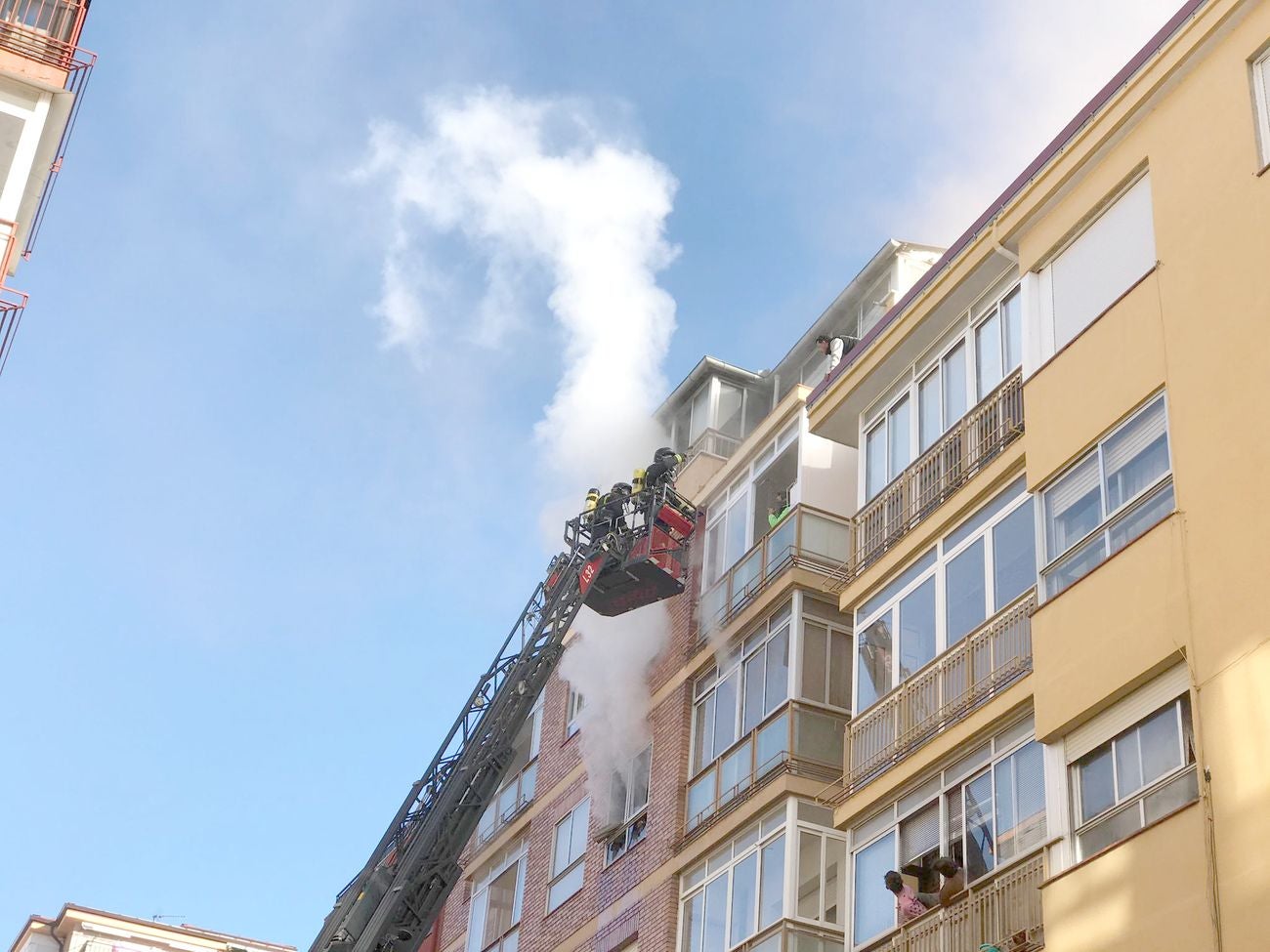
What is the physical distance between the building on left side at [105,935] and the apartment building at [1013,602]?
16302 millimetres

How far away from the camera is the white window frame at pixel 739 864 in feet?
69.3

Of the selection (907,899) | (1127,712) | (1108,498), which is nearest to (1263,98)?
(1108,498)

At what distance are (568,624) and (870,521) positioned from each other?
5611 mm

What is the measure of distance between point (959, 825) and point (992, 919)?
1.50 m

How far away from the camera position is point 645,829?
25.2 metres

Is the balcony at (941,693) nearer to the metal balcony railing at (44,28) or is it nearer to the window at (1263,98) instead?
the window at (1263,98)

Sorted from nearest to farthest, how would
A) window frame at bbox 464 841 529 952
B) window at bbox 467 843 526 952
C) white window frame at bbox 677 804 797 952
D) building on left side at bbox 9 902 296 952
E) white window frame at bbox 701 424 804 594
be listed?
white window frame at bbox 677 804 797 952, white window frame at bbox 701 424 804 594, window frame at bbox 464 841 529 952, window at bbox 467 843 526 952, building on left side at bbox 9 902 296 952

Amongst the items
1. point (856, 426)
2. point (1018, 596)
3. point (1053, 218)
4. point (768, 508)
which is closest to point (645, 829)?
point (768, 508)

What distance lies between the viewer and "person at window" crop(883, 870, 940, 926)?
692 inches

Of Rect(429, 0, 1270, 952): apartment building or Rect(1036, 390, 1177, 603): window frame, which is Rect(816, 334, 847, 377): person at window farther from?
Rect(1036, 390, 1177, 603): window frame

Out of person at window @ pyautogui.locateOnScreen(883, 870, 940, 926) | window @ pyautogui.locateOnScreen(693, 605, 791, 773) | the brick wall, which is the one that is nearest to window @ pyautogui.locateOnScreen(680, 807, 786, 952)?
the brick wall

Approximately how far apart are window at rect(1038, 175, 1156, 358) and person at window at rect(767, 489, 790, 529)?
21.3 feet

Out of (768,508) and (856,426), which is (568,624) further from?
(856,426)

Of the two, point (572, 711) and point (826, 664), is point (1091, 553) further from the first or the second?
point (572, 711)
